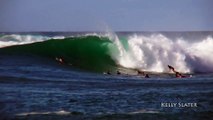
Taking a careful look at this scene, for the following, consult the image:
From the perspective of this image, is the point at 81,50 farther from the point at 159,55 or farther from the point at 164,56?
the point at 164,56

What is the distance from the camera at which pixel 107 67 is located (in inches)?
1141

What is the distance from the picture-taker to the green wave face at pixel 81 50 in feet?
97.9

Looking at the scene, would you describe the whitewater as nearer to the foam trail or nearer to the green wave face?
the foam trail

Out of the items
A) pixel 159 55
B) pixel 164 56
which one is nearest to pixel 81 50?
pixel 159 55

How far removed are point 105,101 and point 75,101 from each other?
29.8 inches

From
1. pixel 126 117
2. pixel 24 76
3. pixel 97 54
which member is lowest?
pixel 126 117

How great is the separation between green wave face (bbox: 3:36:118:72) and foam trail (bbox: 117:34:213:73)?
1.26m

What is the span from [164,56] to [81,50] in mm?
5603

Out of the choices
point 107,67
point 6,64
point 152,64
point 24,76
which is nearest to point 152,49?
point 152,64

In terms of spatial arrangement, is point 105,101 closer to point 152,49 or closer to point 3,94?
point 3,94

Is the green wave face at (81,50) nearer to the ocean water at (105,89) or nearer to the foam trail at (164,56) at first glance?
the ocean water at (105,89)

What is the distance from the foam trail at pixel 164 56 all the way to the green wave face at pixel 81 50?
1.26m

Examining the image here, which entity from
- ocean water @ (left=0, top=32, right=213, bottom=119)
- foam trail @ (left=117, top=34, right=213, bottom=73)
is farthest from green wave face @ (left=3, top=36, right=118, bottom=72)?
foam trail @ (left=117, top=34, right=213, bottom=73)

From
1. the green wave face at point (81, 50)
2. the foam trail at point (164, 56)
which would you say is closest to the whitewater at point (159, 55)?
the foam trail at point (164, 56)
